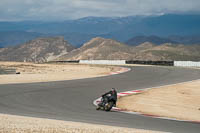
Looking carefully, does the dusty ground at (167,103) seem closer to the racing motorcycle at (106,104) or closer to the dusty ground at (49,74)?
the racing motorcycle at (106,104)

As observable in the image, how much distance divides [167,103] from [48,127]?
9.51m

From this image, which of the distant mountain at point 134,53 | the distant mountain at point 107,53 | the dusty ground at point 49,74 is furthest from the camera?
the distant mountain at point 107,53

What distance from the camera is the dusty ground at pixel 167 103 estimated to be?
1712 cm

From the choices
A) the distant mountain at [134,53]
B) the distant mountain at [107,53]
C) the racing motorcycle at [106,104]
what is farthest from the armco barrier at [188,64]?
the distant mountain at [107,53]

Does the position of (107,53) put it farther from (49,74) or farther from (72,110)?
(72,110)

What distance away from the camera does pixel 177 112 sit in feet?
57.1

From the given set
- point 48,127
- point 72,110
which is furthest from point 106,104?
point 48,127

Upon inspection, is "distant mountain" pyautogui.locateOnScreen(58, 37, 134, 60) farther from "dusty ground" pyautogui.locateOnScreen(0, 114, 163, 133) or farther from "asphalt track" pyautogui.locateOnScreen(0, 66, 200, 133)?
"dusty ground" pyautogui.locateOnScreen(0, 114, 163, 133)

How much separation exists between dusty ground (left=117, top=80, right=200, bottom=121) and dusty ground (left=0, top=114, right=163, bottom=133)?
15.5 ft

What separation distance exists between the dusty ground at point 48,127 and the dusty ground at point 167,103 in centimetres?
472

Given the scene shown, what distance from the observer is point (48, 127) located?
39.7ft

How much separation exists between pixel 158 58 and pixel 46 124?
116 m

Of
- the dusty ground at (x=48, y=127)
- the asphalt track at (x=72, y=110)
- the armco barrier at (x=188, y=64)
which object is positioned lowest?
the armco barrier at (x=188, y=64)

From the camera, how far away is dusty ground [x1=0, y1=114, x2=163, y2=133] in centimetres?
1157
